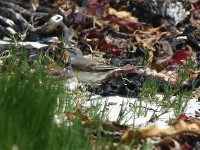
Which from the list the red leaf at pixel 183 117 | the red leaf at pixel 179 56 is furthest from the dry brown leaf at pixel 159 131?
the red leaf at pixel 179 56

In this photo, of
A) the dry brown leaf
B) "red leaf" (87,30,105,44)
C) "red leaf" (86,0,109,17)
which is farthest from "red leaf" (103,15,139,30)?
the dry brown leaf

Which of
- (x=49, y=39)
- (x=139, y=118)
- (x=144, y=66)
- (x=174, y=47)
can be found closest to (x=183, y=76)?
(x=144, y=66)

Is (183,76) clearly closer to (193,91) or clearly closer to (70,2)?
(193,91)

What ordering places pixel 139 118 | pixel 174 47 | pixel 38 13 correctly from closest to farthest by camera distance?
pixel 139 118 → pixel 174 47 → pixel 38 13

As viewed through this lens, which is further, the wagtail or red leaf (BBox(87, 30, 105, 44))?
red leaf (BBox(87, 30, 105, 44))

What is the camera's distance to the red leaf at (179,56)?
281 inches

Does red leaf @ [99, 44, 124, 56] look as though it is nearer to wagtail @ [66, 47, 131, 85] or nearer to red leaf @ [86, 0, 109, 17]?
red leaf @ [86, 0, 109, 17]

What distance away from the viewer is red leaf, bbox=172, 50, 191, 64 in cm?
712

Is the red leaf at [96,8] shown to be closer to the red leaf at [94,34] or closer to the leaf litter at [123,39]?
the leaf litter at [123,39]

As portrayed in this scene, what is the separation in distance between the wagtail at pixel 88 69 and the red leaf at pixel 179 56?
1154mm

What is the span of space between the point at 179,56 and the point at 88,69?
1.28m

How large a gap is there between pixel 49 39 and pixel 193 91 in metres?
2.28

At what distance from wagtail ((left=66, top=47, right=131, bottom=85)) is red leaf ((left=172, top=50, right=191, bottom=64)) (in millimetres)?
1154

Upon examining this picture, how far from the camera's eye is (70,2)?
8773 millimetres
